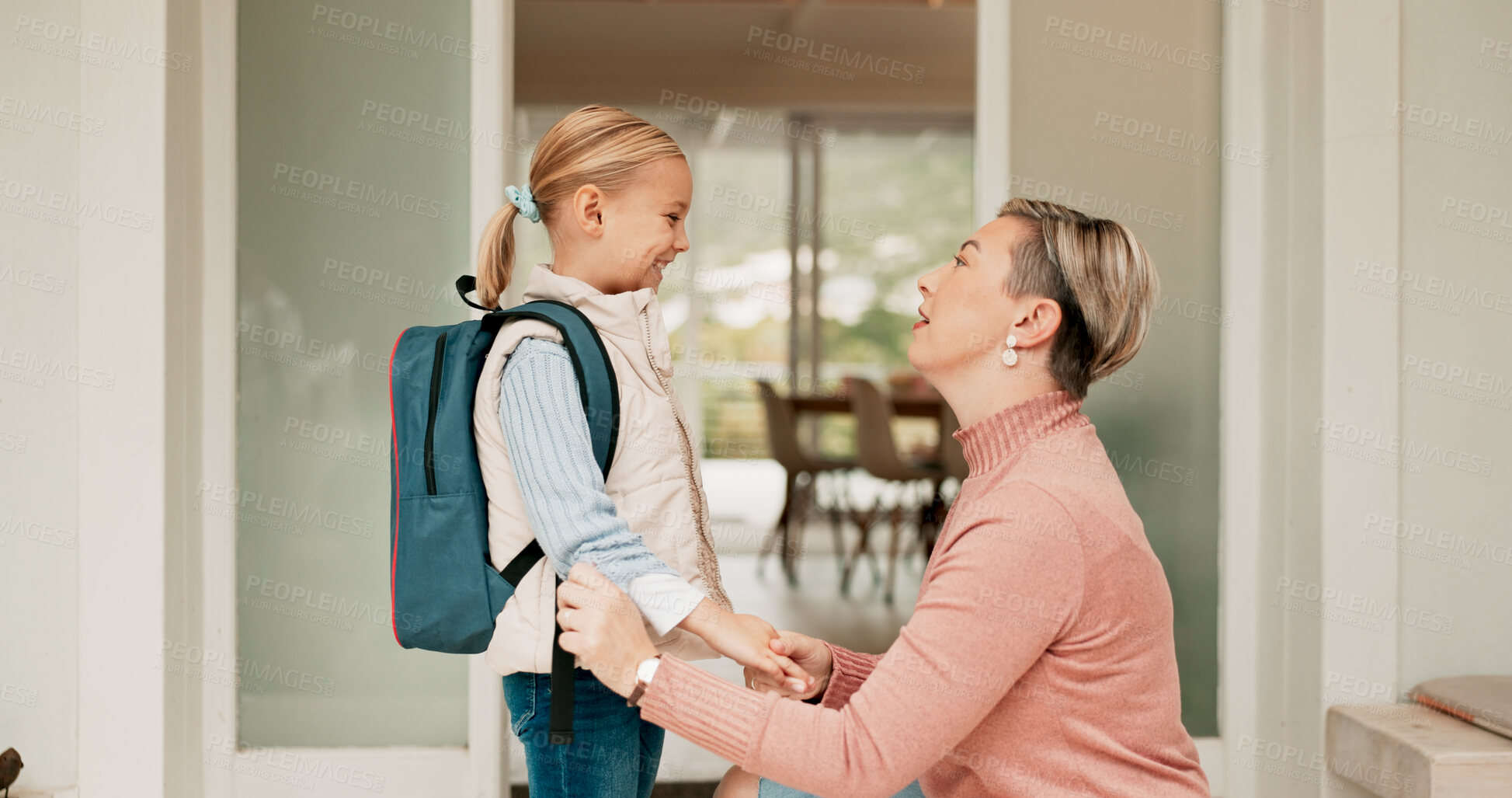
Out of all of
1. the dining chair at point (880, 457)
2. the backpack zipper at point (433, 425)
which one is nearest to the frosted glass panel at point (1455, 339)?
the backpack zipper at point (433, 425)

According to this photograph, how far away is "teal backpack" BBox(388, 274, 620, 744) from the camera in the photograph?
121 cm

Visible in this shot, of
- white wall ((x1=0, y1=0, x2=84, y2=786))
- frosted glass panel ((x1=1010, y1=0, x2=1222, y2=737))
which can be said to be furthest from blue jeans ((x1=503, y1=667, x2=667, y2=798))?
frosted glass panel ((x1=1010, y1=0, x2=1222, y2=737))

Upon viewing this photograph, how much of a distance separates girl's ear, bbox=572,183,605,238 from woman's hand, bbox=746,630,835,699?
0.56m

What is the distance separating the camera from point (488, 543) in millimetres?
1269

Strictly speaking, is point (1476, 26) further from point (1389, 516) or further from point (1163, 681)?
point (1163, 681)

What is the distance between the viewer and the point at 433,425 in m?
1.23

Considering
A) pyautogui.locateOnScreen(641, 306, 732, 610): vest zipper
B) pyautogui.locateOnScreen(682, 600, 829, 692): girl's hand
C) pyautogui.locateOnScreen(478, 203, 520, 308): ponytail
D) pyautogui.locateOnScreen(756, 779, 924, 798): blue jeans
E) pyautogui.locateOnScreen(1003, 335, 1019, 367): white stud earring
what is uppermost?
pyautogui.locateOnScreen(478, 203, 520, 308): ponytail

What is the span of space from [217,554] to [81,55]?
3.11ft

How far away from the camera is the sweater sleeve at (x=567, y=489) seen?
3.71 ft

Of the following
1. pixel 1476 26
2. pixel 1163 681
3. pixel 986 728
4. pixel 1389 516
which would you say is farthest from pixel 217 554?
pixel 1476 26

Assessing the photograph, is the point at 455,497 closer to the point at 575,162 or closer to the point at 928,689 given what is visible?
the point at 575,162

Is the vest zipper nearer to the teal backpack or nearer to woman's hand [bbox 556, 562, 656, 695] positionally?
the teal backpack

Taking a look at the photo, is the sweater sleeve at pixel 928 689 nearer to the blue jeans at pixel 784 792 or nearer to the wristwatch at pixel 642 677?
the wristwatch at pixel 642 677

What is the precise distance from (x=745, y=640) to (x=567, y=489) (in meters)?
0.26
